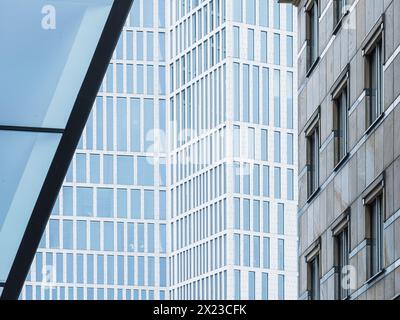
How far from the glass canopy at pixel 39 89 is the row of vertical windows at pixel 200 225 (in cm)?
12608

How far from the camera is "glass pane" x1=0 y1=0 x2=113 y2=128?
10.3 metres

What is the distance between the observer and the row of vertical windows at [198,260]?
138 m

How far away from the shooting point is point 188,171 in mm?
148125

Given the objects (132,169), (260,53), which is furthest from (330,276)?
(132,169)

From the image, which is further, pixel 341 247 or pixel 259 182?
pixel 259 182

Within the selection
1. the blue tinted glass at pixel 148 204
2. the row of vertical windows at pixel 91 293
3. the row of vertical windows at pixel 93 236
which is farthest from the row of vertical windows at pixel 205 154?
the row of vertical windows at pixel 91 293

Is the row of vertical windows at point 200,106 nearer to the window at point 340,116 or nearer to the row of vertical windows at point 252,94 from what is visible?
the row of vertical windows at point 252,94

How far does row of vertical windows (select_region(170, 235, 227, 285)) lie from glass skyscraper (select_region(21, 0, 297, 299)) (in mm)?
160

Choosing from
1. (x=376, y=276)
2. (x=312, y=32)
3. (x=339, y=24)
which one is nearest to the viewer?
(x=376, y=276)

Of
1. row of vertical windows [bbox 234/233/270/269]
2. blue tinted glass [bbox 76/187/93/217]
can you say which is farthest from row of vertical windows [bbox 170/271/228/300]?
blue tinted glass [bbox 76/187/93/217]

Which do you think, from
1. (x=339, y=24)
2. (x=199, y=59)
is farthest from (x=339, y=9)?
(x=199, y=59)

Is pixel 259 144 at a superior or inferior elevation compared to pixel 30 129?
superior

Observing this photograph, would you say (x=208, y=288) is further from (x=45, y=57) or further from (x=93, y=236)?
(x=45, y=57)

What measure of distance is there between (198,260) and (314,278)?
10228 centimetres
